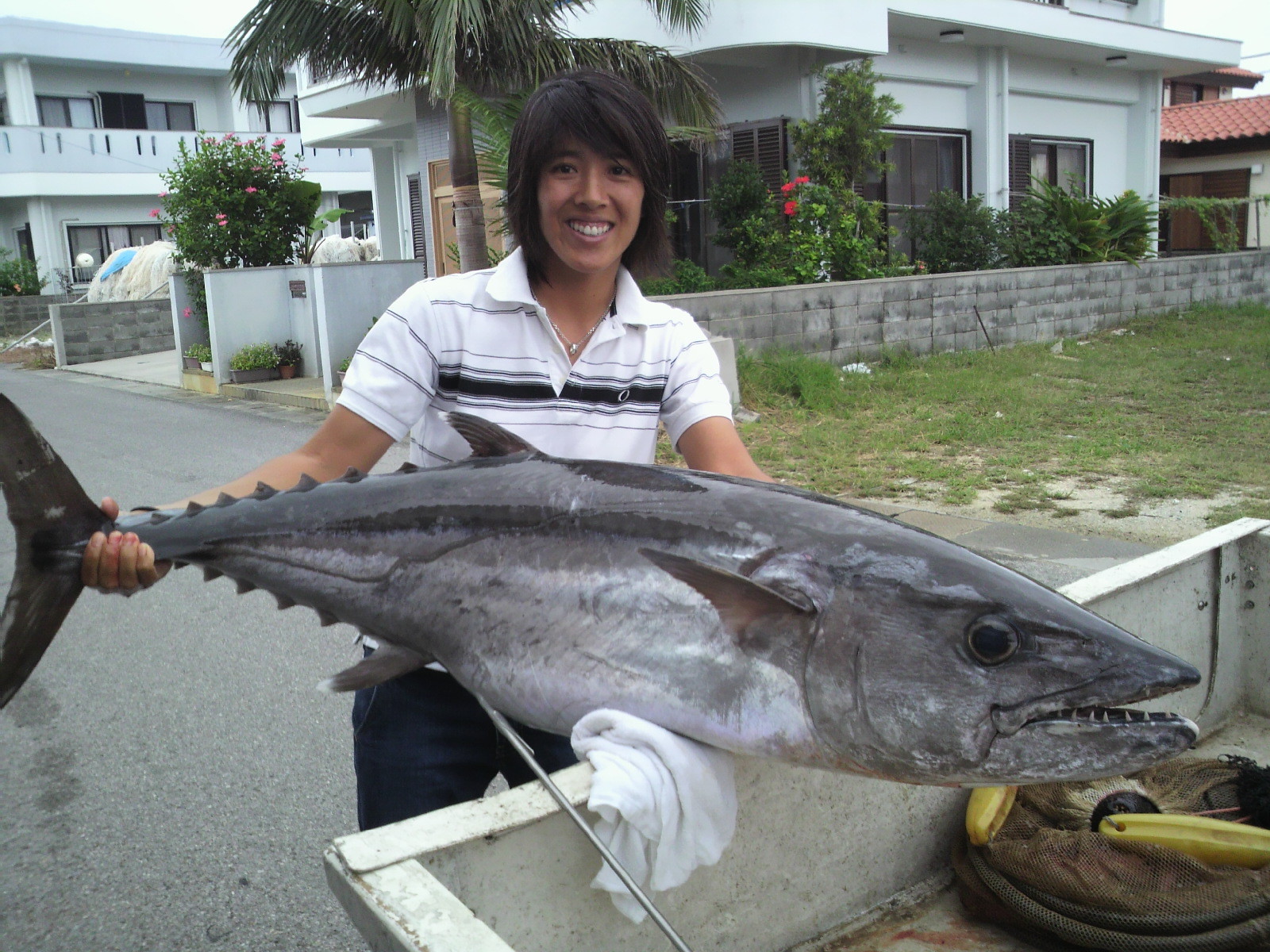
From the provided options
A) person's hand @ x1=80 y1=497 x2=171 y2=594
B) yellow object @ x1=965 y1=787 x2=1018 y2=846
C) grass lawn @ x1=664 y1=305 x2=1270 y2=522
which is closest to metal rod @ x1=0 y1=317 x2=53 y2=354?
grass lawn @ x1=664 y1=305 x2=1270 y2=522

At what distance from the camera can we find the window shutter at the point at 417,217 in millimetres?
20564

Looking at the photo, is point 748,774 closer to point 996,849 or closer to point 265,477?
point 996,849

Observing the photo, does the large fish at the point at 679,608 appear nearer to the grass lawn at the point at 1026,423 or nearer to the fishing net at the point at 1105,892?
the fishing net at the point at 1105,892

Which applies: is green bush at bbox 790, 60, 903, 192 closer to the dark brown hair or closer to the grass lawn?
the grass lawn

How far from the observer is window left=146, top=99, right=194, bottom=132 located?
32.6m

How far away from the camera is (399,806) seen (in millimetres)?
2182

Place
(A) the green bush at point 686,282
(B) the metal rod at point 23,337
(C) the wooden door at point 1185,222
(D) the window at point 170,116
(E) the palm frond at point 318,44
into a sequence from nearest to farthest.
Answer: (E) the palm frond at point 318,44
(A) the green bush at point 686,282
(B) the metal rod at point 23,337
(C) the wooden door at point 1185,222
(D) the window at point 170,116

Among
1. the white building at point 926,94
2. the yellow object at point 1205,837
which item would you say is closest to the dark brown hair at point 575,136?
the yellow object at point 1205,837

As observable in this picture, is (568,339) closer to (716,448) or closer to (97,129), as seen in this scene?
(716,448)

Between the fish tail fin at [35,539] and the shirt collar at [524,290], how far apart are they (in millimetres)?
857

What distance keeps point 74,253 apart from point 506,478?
3403 centimetres

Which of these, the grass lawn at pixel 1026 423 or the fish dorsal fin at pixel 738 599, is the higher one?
the fish dorsal fin at pixel 738 599

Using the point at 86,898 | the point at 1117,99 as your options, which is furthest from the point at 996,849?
the point at 1117,99

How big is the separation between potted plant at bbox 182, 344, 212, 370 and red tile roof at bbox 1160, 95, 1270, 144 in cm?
2006
